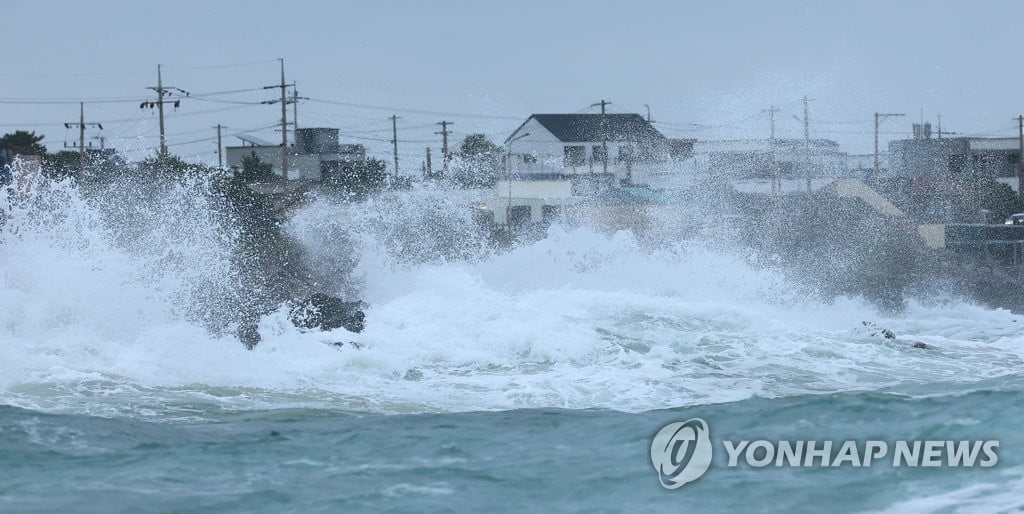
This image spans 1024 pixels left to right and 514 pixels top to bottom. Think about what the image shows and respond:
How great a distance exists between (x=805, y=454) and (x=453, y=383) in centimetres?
582

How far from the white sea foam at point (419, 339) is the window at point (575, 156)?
3665 cm

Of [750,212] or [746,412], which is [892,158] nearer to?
[750,212]

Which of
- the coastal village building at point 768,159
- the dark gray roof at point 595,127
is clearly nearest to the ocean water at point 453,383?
the coastal village building at point 768,159

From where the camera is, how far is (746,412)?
39.0 ft

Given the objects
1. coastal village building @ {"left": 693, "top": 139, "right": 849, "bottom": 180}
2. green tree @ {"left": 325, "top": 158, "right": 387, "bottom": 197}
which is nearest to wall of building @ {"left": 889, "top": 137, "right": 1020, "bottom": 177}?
coastal village building @ {"left": 693, "top": 139, "right": 849, "bottom": 180}

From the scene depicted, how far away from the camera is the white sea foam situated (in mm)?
13734

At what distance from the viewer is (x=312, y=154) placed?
6328 centimetres

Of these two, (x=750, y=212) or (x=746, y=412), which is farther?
(x=750, y=212)

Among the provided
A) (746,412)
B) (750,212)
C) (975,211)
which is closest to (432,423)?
(746,412)

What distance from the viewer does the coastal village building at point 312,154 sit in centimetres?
6156

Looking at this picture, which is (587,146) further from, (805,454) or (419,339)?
(805,454)

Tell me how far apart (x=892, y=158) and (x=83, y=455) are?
58.4 meters

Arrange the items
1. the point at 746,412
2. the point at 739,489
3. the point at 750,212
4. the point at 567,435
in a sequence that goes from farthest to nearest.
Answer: the point at 750,212
the point at 746,412
the point at 567,435
the point at 739,489

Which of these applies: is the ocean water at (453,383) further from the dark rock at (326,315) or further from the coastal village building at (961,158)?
the coastal village building at (961,158)
